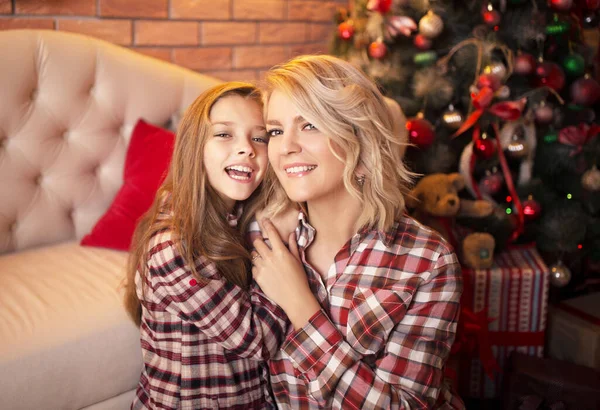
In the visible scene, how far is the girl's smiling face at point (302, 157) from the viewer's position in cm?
130

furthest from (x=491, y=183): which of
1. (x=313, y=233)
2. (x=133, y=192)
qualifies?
(x=133, y=192)

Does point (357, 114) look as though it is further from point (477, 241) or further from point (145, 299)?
point (477, 241)

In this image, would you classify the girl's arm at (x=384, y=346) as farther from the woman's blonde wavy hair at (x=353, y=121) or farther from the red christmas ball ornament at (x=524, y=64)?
the red christmas ball ornament at (x=524, y=64)

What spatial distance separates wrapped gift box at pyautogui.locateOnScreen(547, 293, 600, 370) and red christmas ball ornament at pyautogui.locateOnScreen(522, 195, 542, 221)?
1.47 feet

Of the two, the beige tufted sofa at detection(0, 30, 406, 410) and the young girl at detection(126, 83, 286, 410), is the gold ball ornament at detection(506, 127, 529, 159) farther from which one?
the young girl at detection(126, 83, 286, 410)

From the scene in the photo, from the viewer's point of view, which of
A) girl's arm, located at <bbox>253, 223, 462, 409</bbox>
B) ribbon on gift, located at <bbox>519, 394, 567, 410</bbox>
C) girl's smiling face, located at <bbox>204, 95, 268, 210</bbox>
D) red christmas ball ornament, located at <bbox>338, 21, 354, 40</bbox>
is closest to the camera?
girl's arm, located at <bbox>253, 223, 462, 409</bbox>

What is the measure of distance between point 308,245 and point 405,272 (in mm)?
273

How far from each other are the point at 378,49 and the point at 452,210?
2.45 ft

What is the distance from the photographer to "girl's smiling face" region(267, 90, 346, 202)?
4.27 ft

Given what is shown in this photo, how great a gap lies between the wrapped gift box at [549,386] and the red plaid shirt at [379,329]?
29.2 inches

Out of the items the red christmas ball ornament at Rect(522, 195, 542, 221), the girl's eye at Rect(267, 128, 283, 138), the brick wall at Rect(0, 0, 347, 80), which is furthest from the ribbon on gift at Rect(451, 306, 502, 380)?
the brick wall at Rect(0, 0, 347, 80)

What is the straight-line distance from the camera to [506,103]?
2.21 m

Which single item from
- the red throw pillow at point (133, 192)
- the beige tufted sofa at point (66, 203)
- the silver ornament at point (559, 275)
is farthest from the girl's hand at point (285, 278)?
the silver ornament at point (559, 275)

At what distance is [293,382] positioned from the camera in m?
1.38
